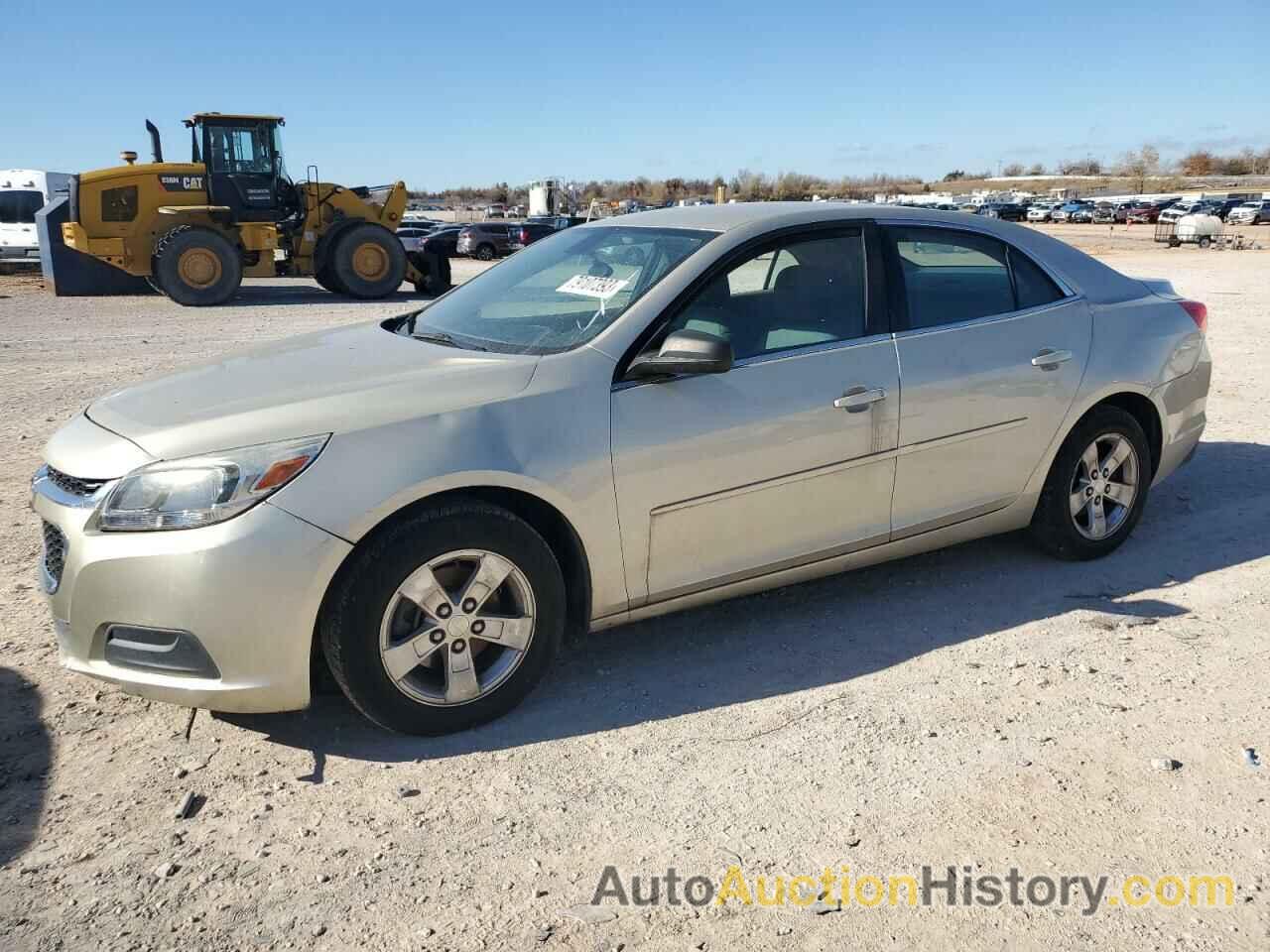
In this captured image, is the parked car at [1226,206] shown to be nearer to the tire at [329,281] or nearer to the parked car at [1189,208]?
the parked car at [1189,208]

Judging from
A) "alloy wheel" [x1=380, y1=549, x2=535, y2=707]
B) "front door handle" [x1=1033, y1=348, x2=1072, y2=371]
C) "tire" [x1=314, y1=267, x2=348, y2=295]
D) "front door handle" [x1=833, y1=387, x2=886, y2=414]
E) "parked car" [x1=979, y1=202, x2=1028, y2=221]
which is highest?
"parked car" [x1=979, y1=202, x2=1028, y2=221]

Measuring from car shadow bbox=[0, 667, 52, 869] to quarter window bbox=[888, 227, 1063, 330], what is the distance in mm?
3366

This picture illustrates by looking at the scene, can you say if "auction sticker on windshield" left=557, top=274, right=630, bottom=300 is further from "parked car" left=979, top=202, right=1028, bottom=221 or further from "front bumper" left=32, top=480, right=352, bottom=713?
"parked car" left=979, top=202, right=1028, bottom=221

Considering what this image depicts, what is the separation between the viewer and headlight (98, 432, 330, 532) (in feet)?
9.85

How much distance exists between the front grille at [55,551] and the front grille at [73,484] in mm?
123

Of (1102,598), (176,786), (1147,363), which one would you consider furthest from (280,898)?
(1147,363)

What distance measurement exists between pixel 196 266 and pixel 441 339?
1641cm

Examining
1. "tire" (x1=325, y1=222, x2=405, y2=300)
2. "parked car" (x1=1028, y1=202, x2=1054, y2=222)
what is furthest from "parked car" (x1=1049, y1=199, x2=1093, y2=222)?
"tire" (x1=325, y1=222, x2=405, y2=300)

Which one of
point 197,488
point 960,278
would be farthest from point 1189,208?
point 197,488

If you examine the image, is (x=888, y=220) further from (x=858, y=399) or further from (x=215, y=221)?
(x=215, y=221)

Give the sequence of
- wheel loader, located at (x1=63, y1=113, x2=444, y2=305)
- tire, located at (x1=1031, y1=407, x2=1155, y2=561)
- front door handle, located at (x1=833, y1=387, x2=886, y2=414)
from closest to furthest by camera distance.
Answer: front door handle, located at (x1=833, y1=387, x2=886, y2=414) < tire, located at (x1=1031, y1=407, x2=1155, y2=561) < wheel loader, located at (x1=63, y1=113, x2=444, y2=305)

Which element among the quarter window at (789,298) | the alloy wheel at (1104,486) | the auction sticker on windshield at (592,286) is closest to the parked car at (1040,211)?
the alloy wheel at (1104,486)

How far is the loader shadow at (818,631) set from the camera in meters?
3.47

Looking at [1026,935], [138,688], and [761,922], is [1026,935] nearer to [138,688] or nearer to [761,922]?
[761,922]
